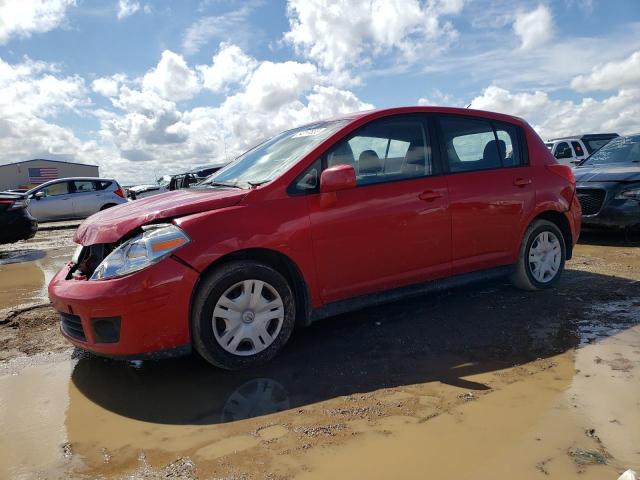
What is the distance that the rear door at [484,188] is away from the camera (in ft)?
13.5

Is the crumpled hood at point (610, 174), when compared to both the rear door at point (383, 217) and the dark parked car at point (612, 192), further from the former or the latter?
the rear door at point (383, 217)

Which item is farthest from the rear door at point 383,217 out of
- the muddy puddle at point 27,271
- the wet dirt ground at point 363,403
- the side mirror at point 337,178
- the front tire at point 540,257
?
the muddy puddle at point 27,271

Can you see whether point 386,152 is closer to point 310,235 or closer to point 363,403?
point 310,235

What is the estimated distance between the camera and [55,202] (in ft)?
51.2

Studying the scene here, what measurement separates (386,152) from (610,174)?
16.5 feet

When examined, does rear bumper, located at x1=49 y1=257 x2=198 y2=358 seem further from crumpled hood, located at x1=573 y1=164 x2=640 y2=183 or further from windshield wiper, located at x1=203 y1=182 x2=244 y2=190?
crumpled hood, located at x1=573 y1=164 x2=640 y2=183

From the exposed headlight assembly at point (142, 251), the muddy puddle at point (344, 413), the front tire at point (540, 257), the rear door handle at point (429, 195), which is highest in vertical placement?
the rear door handle at point (429, 195)

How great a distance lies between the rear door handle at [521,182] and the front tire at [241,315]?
7.94 ft

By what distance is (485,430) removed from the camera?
2.41 m

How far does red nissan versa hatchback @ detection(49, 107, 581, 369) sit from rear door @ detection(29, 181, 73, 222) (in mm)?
13383

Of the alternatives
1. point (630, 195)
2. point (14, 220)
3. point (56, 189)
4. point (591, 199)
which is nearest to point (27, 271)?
point (14, 220)

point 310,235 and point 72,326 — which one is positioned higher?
point 310,235

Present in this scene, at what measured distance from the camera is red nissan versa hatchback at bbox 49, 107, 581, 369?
2990mm

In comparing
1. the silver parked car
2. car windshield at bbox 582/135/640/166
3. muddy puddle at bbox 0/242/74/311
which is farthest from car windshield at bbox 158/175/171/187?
car windshield at bbox 582/135/640/166
